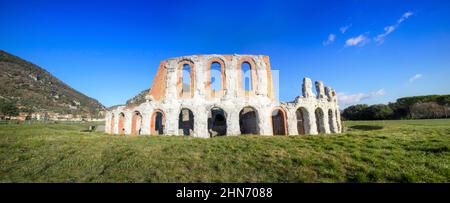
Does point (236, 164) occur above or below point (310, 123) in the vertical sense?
below

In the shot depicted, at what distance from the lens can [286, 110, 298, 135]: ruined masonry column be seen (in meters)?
19.3

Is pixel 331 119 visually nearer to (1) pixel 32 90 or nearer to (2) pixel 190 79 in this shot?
(2) pixel 190 79

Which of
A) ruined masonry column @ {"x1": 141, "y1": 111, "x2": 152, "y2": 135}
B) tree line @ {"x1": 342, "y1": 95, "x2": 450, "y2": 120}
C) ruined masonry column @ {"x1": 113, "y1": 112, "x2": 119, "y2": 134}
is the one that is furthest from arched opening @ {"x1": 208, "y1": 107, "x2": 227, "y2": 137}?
tree line @ {"x1": 342, "y1": 95, "x2": 450, "y2": 120}

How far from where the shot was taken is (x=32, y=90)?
64688mm

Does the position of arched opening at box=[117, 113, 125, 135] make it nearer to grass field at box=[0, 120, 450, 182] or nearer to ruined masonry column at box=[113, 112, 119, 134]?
ruined masonry column at box=[113, 112, 119, 134]

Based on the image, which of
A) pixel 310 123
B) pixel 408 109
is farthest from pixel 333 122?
pixel 408 109

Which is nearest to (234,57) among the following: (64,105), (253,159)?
(253,159)

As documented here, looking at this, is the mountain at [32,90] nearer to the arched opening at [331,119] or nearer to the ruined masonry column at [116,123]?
the ruined masonry column at [116,123]

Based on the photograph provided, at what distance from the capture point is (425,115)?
4459 centimetres

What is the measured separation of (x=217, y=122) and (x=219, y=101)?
8077mm
